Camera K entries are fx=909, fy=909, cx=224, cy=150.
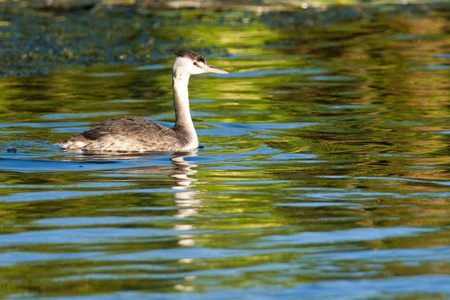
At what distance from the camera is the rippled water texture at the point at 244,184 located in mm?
5602

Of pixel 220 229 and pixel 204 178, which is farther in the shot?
pixel 204 178

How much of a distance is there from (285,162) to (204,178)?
114cm

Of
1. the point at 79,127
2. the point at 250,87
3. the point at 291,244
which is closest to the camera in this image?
the point at 291,244

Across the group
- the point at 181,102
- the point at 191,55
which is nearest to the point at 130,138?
the point at 181,102

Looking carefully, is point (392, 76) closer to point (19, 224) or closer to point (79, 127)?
point (79, 127)

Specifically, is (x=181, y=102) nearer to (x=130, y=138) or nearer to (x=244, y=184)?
(x=130, y=138)

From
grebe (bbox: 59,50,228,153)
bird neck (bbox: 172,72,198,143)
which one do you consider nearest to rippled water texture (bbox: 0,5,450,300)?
grebe (bbox: 59,50,228,153)

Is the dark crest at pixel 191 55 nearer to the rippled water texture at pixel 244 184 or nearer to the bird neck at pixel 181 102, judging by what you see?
the bird neck at pixel 181 102

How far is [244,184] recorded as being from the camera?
27.4 feet

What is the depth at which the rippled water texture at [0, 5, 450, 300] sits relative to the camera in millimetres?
5602

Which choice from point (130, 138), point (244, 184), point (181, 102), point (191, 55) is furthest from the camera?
point (181, 102)

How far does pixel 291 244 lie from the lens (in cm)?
627

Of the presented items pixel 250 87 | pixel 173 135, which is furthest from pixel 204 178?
pixel 250 87

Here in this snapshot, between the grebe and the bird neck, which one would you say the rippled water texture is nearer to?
the grebe
